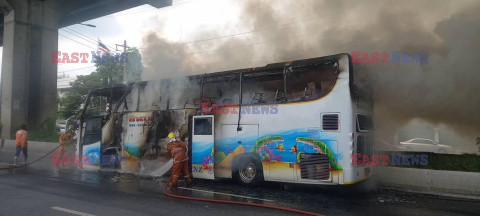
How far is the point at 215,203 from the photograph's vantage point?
6176mm

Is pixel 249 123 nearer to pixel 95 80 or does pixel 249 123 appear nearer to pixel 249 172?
pixel 249 172

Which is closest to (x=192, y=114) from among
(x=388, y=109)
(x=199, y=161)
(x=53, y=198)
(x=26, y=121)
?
(x=199, y=161)

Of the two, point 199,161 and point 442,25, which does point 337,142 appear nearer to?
point 199,161

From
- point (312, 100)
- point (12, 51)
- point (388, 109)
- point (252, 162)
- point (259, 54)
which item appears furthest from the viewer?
point (12, 51)

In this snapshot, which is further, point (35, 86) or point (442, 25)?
point (35, 86)

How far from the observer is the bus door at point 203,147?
818 cm

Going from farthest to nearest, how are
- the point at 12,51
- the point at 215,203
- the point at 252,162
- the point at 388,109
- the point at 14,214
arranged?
the point at 12,51
the point at 388,109
the point at 252,162
the point at 215,203
the point at 14,214

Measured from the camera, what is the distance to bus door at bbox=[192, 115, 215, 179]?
8.18 meters

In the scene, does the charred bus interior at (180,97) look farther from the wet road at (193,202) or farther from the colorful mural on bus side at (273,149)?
the wet road at (193,202)

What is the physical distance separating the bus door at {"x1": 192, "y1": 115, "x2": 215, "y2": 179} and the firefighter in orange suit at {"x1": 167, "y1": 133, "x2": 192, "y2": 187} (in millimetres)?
359

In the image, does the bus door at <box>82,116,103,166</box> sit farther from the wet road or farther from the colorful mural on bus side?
the colorful mural on bus side

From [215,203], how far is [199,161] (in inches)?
91.9

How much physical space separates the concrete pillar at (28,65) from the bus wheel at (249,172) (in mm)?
19933

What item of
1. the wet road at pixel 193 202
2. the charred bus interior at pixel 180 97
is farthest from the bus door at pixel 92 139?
the wet road at pixel 193 202
